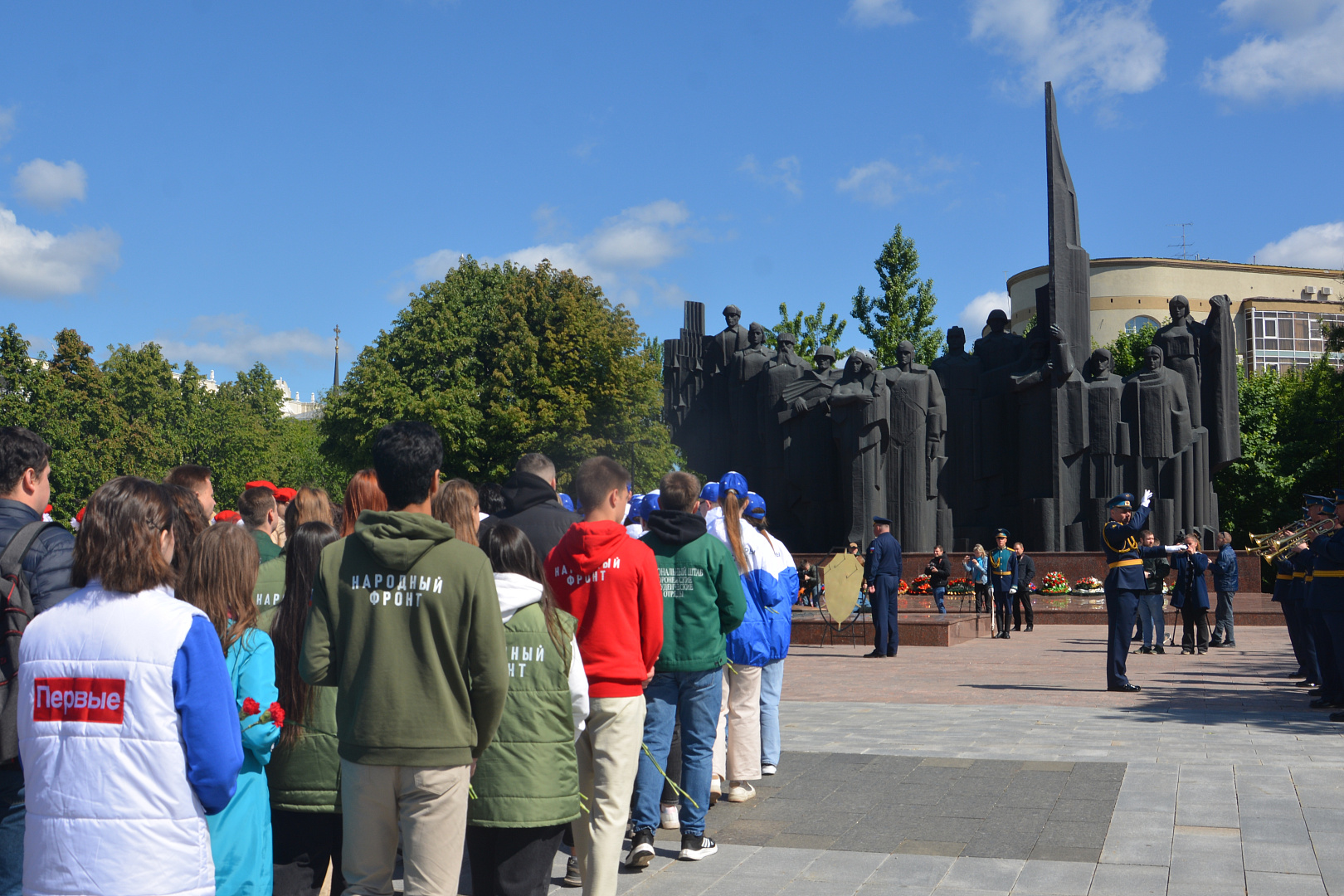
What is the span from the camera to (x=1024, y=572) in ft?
65.5

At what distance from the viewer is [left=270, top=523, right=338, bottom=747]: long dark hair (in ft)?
12.1

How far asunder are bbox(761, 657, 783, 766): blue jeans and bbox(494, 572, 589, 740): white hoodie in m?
3.25

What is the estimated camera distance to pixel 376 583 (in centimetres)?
323

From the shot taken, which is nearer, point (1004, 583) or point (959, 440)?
point (1004, 583)

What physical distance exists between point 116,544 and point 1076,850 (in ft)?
14.5

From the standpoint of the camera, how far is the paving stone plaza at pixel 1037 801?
16.4 feet

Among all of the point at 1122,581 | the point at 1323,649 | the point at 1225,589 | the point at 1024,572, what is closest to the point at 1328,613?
the point at 1323,649

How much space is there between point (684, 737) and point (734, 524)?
143cm

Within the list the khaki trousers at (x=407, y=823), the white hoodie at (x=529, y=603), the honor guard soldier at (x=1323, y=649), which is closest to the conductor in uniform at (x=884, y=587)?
the honor guard soldier at (x=1323, y=649)

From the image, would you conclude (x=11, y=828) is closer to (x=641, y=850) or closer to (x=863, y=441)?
(x=641, y=850)

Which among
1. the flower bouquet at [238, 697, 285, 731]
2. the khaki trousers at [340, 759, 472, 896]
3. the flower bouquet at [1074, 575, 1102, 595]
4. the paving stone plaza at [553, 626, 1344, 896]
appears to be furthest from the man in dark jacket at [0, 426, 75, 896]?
the flower bouquet at [1074, 575, 1102, 595]

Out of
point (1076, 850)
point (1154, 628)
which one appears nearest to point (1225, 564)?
point (1154, 628)

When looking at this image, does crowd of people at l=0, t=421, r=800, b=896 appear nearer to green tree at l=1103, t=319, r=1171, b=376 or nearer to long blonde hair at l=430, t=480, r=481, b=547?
long blonde hair at l=430, t=480, r=481, b=547

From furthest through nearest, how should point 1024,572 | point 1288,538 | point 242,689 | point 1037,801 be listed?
point 1024,572
point 1288,538
point 1037,801
point 242,689
